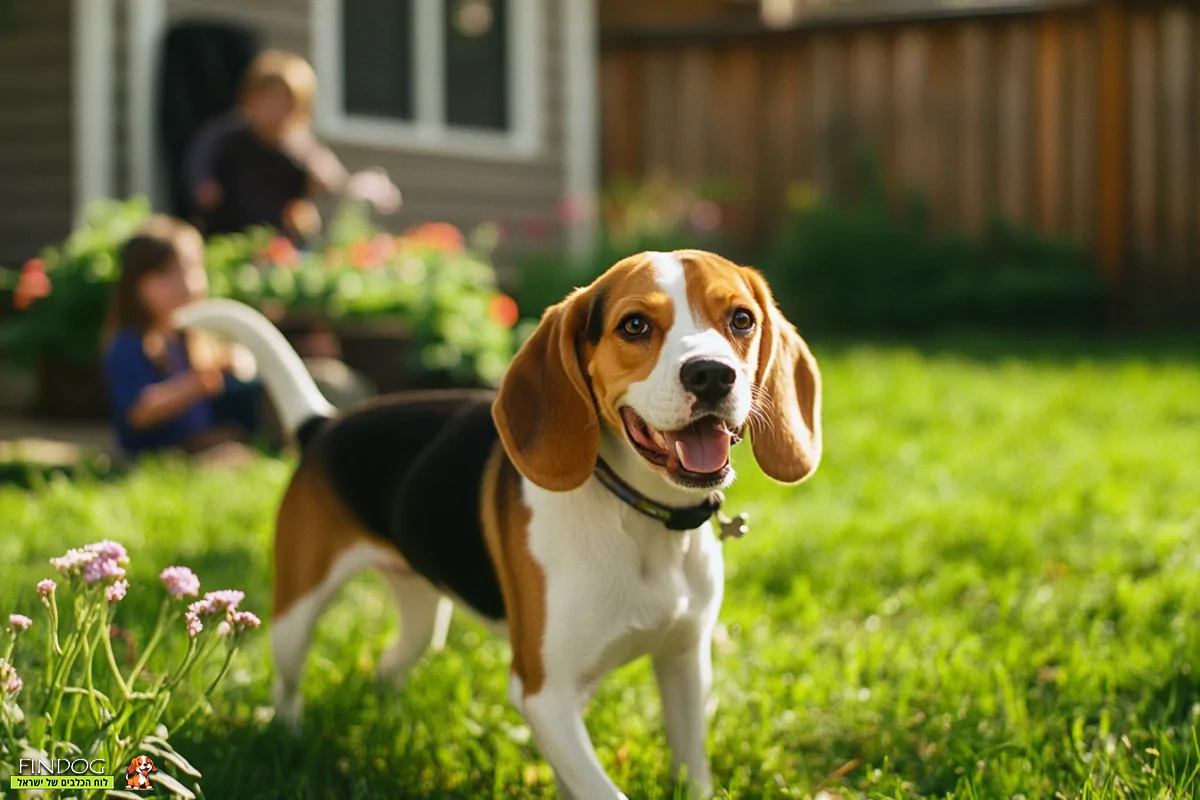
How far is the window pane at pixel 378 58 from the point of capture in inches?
442

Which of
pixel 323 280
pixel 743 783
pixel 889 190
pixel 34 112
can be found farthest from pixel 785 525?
pixel 889 190

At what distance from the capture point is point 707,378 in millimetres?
2561

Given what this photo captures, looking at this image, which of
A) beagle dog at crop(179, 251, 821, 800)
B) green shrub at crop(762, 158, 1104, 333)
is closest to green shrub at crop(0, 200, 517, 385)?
beagle dog at crop(179, 251, 821, 800)

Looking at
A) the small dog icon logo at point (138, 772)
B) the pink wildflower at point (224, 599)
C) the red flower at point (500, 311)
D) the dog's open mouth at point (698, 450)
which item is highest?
the red flower at point (500, 311)

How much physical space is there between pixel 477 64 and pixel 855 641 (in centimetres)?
899

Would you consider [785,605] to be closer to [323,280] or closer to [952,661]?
[952,661]

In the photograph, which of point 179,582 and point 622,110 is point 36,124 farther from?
point 179,582

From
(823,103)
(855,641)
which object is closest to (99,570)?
(855,641)

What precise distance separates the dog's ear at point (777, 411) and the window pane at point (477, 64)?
9467 millimetres

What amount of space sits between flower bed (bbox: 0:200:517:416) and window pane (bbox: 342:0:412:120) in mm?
3345

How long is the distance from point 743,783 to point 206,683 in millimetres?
1394

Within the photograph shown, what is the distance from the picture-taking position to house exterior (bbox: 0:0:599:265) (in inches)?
371

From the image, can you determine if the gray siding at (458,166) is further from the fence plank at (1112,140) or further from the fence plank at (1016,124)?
the fence plank at (1112,140)

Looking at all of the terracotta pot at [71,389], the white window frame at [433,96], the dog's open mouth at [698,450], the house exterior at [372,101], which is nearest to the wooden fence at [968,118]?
the house exterior at [372,101]
